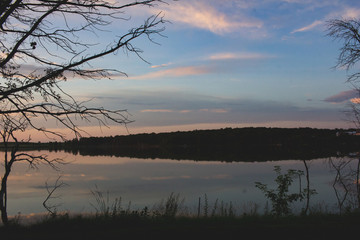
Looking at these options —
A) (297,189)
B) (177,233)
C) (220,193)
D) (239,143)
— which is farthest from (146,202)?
(239,143)

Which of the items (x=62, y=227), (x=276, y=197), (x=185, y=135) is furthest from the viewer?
(x=185, y=135)

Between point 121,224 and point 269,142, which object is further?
point 269,142

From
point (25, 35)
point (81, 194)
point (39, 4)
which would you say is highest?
point (39, 4)

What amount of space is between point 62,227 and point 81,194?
62.7ft

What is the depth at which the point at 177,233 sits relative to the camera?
5508mm

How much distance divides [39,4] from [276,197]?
888 cm

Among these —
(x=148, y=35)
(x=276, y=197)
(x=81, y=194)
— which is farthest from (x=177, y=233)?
(x=81, y=194)

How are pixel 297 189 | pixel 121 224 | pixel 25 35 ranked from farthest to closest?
1. pixel 297 189
2. pixel 121 224
3. pixel 25 35

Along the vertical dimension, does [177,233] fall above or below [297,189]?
above

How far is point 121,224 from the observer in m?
7.79

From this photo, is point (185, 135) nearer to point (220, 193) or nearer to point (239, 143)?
point (239, 143)

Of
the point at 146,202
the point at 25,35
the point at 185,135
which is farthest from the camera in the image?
the point at 185,135

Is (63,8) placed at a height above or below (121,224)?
above

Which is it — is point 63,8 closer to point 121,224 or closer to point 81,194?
point 121,224
